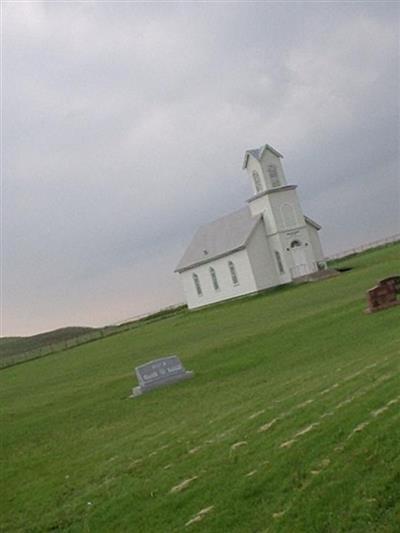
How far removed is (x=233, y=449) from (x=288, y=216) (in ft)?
172

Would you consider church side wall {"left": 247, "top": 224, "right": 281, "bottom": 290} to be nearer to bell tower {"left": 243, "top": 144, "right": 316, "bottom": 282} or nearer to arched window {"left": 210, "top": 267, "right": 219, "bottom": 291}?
bell tower {"left": 243, "top": 144, "right": 316, "bottom": 282}

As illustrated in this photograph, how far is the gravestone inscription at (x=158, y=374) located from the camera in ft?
67.6

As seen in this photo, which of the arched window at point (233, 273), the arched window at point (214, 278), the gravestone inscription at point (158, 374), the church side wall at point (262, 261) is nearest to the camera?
the gravestone inscription at point (158, 374)

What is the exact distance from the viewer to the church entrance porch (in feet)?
201

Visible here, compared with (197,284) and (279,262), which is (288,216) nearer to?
(279,262)

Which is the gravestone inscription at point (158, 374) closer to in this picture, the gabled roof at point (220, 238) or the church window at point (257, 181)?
the gabled roof at point (220, 238)

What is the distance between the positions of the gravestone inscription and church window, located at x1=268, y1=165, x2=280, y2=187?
43000 mm

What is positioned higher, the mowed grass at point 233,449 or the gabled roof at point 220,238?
the gabled roof at point 220,238

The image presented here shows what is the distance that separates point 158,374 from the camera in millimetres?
20922

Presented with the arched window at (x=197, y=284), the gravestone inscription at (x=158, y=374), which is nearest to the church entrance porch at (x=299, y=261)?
the arched window at (x=197, y=284)

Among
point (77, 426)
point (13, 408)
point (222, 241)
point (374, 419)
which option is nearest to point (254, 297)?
point (222, 241)

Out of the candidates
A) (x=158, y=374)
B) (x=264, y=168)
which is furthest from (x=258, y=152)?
(x=158, y=374)

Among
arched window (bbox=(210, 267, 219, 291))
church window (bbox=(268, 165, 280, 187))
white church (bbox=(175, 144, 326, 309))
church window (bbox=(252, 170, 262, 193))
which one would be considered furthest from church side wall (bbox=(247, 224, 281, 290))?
arched window (bbox=(210, 267, 219, 291))

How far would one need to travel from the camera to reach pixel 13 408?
971 inches
